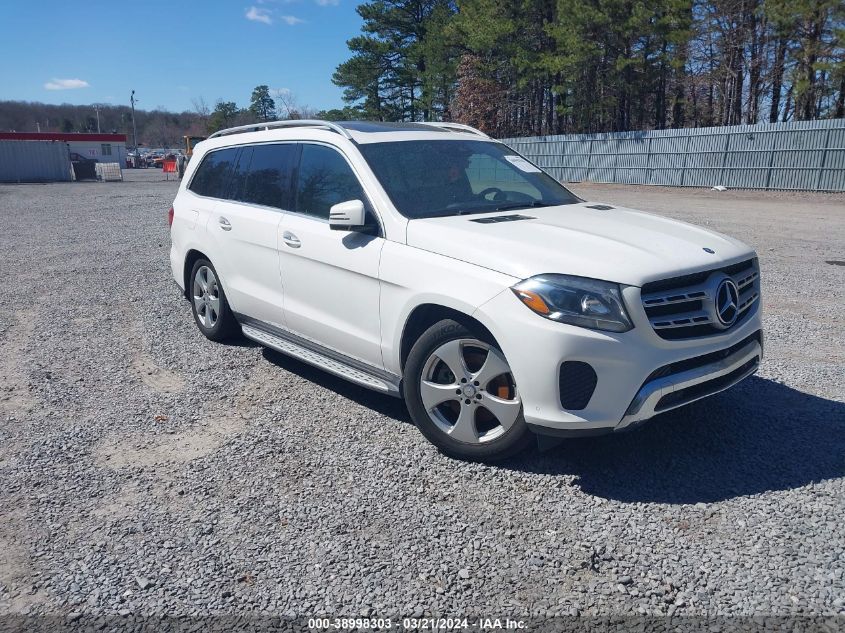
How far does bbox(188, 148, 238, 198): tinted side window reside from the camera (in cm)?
599

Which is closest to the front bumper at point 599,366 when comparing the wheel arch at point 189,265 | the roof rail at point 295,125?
the roof rail at point 295,125

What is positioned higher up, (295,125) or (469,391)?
(295,125)

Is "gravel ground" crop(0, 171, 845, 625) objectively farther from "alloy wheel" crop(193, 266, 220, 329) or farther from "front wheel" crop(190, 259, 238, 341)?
"alloy wheel" crop(193, 266, 220, 329)

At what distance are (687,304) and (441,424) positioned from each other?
146 centimetres

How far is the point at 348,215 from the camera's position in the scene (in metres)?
4.11

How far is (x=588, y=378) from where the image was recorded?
3305 millimetres

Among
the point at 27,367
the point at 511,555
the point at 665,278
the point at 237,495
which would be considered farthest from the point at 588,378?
the point at 27,367

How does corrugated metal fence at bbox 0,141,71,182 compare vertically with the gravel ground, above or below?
above

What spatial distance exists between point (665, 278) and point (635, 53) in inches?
1575

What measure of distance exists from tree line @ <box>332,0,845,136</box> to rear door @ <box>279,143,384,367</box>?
29.2 metres

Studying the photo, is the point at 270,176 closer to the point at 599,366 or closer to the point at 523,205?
the point at 523,205

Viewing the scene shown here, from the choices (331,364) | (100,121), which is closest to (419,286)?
(331,364)

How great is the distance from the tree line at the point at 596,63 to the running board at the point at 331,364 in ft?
97.0

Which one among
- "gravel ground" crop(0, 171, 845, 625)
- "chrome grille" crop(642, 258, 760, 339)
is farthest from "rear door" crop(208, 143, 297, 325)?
"chrome grille" crop(642, 258, 760, 339)
